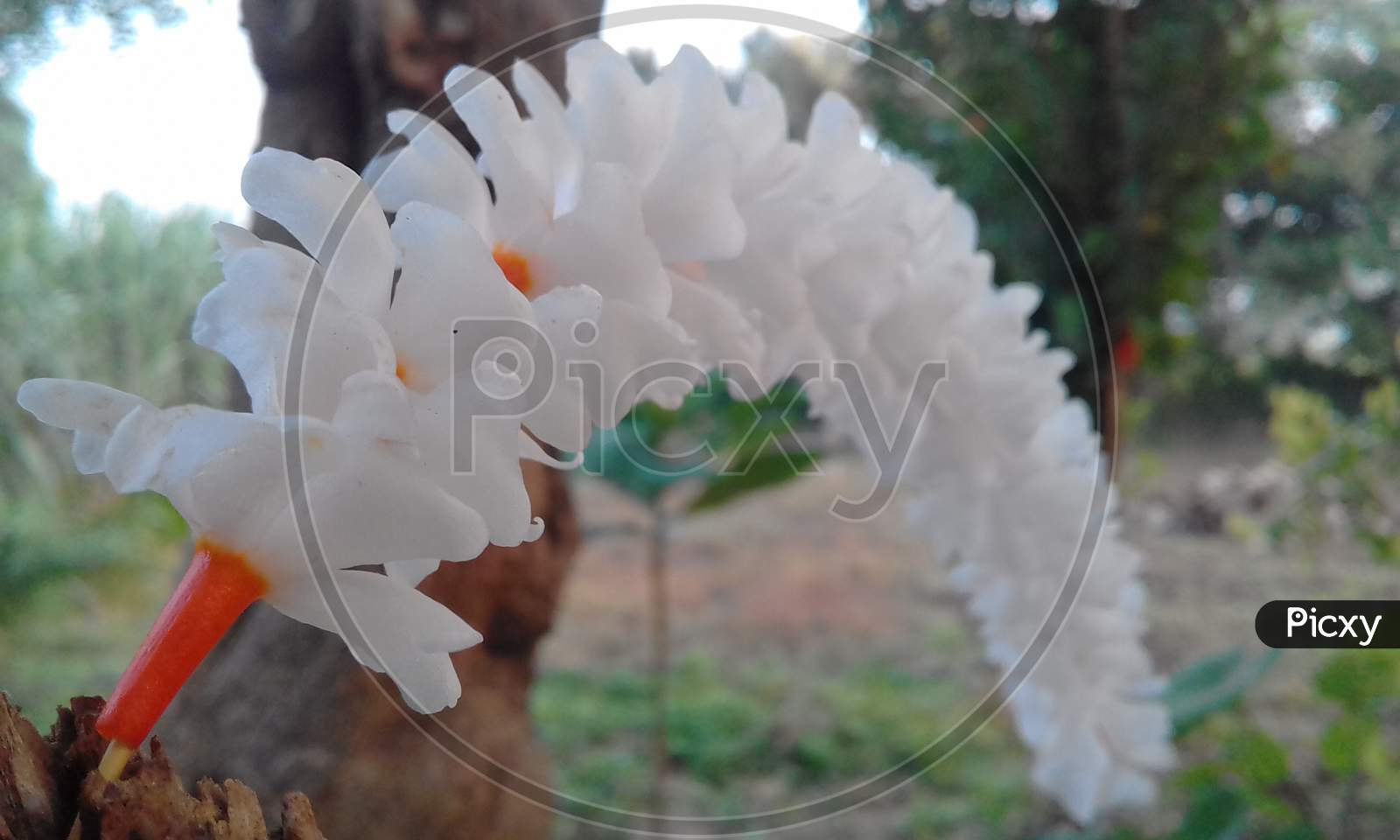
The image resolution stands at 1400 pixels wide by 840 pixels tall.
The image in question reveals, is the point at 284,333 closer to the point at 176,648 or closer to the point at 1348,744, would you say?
the point at 176,648

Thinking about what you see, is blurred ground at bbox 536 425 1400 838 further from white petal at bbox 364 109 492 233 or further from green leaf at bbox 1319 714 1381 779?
white petal at bbox 364 109 492 233

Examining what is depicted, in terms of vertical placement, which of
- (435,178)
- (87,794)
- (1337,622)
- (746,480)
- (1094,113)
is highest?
(1094,113)

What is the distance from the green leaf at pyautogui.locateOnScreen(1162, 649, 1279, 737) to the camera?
0.51 metres

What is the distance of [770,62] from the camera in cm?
38

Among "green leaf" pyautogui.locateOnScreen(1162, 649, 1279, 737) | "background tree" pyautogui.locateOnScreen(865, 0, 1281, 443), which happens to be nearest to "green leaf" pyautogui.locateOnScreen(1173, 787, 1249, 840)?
"green leaf" pyautogui.locateOnScreen(1162, 649, 1279, 737)

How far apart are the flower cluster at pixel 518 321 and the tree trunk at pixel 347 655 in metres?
0.11

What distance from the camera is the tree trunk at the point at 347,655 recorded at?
287 millimetres

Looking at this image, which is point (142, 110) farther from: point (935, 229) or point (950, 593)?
point (950, 593)

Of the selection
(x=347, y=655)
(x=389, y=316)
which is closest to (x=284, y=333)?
(x=389, y=316)

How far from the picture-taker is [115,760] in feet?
0.42

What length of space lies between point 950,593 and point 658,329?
1198 mm

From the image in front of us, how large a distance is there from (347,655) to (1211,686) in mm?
489

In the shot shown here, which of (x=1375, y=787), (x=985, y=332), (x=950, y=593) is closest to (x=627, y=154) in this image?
(x=985, y=332)

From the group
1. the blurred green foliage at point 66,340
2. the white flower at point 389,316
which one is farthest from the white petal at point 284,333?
the blurred green foliage at point 66,340
